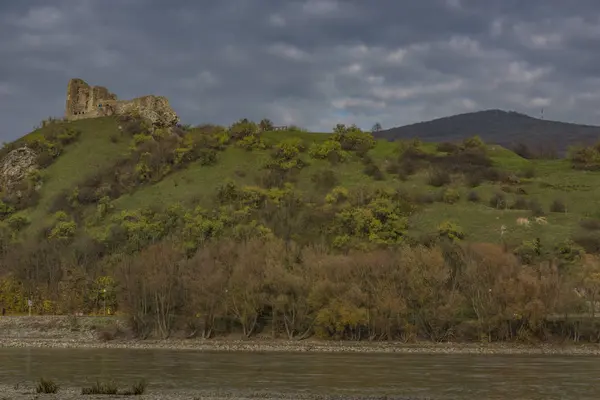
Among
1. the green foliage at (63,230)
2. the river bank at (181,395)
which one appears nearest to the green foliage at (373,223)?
the green foliage at (63,230)

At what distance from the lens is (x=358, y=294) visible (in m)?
93.1

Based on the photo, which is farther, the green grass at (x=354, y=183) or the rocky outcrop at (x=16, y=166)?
the rocky outcrop at (x=16, y=166)

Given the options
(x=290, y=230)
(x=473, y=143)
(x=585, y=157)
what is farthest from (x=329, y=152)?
(x=585, y=157)

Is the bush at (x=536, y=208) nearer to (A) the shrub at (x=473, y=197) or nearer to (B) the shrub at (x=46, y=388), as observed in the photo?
(A) the shrub at (x=473, y=197)

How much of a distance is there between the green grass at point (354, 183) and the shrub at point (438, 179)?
6.12 feet

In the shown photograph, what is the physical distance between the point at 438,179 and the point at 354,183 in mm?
17027

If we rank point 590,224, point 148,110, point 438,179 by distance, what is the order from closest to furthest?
1. point 590,224
2. point 438,179
3. point 148,110

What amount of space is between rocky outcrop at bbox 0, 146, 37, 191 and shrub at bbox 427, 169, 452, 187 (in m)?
87.1

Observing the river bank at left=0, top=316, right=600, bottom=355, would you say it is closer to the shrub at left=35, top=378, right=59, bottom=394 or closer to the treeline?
the treeline

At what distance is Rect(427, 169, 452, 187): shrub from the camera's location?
159125 millimetres

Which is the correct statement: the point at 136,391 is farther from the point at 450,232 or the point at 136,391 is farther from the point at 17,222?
the point at 17,222

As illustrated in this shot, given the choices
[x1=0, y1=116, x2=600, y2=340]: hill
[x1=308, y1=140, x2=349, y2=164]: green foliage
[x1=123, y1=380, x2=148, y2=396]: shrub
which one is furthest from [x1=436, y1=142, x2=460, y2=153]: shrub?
[x1=123, y1=380, x2=148, y2=396]: shrub

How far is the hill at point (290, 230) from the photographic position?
307ft

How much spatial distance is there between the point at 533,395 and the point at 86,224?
376 ft
